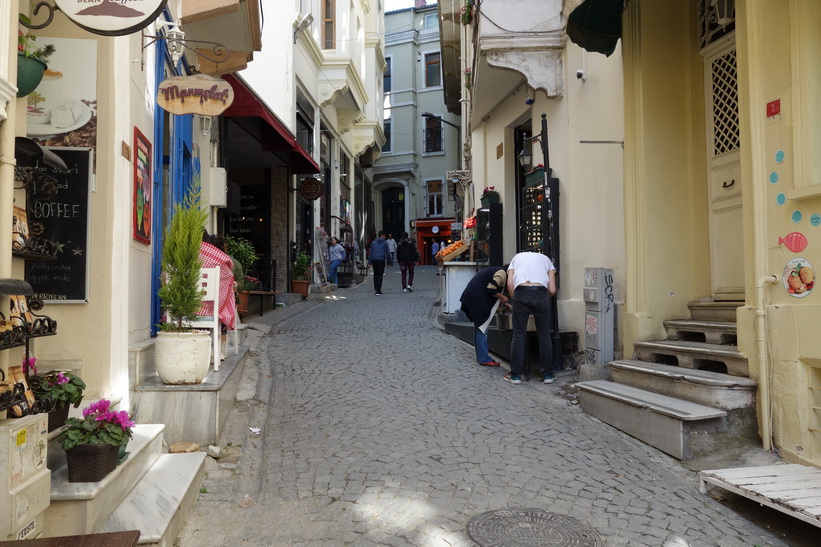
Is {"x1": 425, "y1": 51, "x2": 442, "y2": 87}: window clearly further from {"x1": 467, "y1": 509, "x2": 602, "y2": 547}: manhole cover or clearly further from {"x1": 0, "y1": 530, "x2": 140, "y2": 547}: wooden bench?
{"x1": 0, "y1": 530, "x2": 140, "y2": 547}: wooden bench

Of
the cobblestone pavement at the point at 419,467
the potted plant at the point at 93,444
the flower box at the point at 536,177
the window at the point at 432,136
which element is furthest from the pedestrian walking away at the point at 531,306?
the window at the point at 432,136

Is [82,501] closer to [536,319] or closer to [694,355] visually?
[694,355]

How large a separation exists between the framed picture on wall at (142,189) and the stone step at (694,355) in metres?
4.92

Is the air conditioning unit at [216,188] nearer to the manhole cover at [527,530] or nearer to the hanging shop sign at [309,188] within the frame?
the hanging shop sign at [309,188]

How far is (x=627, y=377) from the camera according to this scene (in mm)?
6172

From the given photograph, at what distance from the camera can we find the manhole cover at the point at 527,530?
3.54 meters

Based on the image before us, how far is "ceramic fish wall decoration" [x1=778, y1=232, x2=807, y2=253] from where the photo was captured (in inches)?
178

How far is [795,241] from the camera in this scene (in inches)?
180

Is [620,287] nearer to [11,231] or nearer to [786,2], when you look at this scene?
[786,2]

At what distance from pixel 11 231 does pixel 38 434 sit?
3.23 feet

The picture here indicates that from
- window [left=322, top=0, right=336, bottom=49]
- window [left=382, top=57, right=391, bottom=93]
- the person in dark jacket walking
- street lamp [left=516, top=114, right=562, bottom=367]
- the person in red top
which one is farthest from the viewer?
window [left=382, top=57, right=391, bottom=93]

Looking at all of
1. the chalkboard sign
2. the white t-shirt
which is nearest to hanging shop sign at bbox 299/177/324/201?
the white t-shirt

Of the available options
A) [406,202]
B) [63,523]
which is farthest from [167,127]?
[406,202]

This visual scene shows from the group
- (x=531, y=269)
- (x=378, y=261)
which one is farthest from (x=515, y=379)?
(x=378, y=261)
